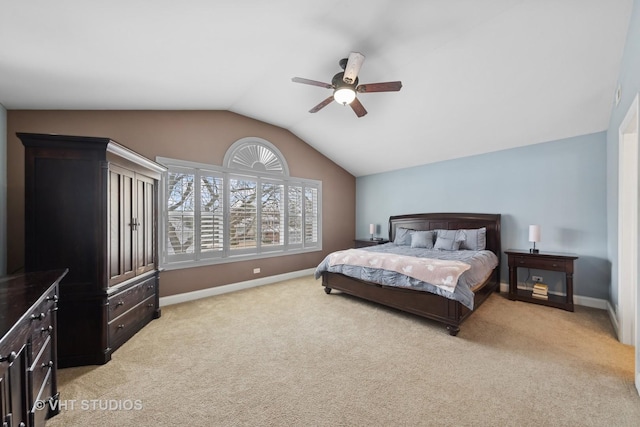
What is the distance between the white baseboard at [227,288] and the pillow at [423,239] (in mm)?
2298

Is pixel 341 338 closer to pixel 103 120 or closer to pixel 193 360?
pixel 193 360

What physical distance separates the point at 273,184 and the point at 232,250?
4.87ft

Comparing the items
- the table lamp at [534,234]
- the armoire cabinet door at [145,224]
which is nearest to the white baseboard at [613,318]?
the table lamp at [534,234]

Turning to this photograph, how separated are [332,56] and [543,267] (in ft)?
13.5

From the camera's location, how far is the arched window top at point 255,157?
14.8 feet

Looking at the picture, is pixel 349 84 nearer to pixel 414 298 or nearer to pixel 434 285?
pixel 434 285

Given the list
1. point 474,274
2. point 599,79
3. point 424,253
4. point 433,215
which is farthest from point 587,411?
point 433,215

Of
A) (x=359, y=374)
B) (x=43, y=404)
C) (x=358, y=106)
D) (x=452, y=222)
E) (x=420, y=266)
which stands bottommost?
(x=359, y=374)

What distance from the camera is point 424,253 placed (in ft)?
13.6

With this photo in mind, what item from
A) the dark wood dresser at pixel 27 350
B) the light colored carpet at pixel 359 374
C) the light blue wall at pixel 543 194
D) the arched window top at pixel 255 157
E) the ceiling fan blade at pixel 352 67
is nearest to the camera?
the dark wood dresser at pixel 27 350

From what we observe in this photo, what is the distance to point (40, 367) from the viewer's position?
1.52 metres

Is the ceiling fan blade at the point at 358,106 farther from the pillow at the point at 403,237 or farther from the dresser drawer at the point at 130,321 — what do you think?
the dresser drawer at the point at 130,321

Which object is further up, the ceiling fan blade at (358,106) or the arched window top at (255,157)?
the ceiling fan blade at (358,106)

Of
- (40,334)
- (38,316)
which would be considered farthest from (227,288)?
(38,316)
